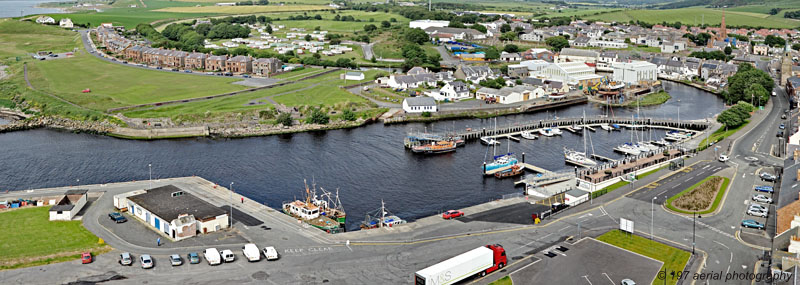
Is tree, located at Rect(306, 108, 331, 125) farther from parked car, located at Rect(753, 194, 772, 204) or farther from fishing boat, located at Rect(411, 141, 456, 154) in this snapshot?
parked car, located at Rect(753, 194, 772, 204)

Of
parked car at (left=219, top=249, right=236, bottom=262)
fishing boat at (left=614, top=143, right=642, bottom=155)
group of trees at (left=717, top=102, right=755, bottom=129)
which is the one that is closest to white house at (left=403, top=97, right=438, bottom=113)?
fishing boat at (left=614, top=143, right=642, bottom=155)

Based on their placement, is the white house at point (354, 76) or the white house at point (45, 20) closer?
the white house at point (354, 76)

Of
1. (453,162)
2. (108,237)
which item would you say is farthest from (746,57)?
(108,237)

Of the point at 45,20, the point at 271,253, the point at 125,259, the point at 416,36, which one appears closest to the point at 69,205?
the point at 125,259

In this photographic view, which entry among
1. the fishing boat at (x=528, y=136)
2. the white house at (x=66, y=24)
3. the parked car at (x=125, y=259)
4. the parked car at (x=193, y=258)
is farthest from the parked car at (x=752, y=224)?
the white house at (x=66, y=24)

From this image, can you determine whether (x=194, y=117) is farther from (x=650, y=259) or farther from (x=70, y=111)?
(x=650, y=259)

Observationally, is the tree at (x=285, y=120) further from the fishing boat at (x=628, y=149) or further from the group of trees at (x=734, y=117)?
the group of trees at (x=734, y=117)
